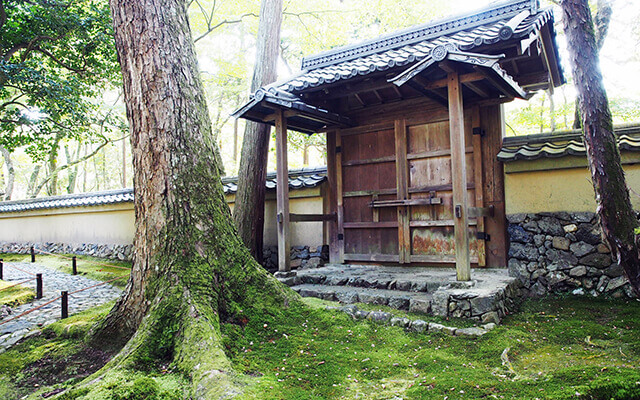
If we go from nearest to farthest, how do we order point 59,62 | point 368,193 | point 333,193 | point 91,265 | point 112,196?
1. point 368,193
2. point 333,193
3. point 59,62
4. point 91,265
5. point 112,196

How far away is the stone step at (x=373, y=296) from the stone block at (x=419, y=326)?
401mm

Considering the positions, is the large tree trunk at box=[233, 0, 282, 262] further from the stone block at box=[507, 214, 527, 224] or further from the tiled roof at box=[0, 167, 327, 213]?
the stone block at box=[507, 214, 527, 224]

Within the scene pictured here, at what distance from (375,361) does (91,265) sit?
9.30 m

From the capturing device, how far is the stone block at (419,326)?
170 inches

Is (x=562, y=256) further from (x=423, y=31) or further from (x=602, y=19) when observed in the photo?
(x=602, y=19)

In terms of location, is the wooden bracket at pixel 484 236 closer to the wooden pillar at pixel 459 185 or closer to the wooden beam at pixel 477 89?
the wooden pillar at pixel 459 185

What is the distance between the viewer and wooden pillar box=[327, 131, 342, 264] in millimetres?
7762

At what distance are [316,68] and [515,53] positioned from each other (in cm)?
369

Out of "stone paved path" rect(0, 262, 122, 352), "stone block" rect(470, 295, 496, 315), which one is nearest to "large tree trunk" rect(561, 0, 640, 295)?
"stone block" rect(470, 295, 496, 315)

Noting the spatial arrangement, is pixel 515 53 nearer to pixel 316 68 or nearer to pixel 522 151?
pixel 522 151

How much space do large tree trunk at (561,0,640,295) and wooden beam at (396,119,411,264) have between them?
10.6 ft

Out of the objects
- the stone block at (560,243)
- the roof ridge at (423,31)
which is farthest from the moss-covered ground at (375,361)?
the roof ridge at (423,31)

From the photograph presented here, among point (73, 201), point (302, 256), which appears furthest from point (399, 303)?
point (73, 201)

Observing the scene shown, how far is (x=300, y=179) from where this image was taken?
Result: 8.42m
